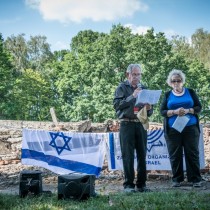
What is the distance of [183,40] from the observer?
136 feet

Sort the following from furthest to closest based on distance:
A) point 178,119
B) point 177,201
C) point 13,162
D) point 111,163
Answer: point 13,162
point 111,163
point 178,119
point 177,201

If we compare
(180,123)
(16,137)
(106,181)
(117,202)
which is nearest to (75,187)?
(117,202)

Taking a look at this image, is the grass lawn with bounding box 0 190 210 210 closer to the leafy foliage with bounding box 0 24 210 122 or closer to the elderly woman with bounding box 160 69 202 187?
the elderly woman with bounding box 160 69 202 187

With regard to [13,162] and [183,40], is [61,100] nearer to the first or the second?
[183,40]

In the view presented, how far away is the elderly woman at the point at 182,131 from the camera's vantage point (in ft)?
20.1

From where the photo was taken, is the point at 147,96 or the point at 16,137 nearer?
the point at 147,96

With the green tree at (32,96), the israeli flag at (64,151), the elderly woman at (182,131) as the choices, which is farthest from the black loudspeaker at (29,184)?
the green tree at (32,96)

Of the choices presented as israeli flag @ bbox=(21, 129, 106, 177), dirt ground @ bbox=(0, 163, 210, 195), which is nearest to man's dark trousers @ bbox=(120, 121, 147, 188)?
dirt ground @ bbox=(0, 163, 210, 195)

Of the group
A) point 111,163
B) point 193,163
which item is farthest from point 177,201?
point 111,163

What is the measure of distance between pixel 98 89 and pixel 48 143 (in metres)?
25.1

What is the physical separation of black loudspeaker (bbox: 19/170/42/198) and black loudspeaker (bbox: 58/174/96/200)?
514 mm

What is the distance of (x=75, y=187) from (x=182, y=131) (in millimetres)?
2209

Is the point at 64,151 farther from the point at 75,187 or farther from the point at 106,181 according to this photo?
the point at 75,187

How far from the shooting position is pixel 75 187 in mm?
4977
